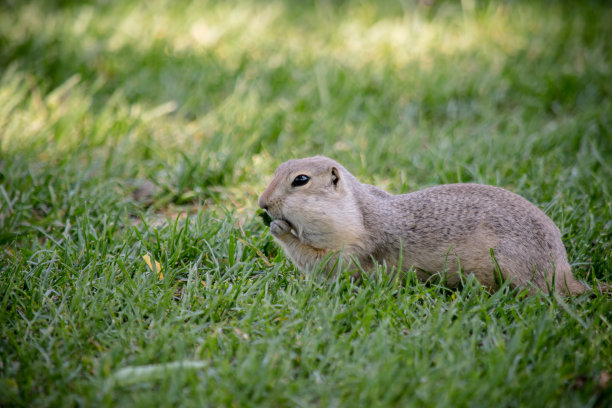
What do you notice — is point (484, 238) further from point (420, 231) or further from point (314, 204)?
point (314, 204)

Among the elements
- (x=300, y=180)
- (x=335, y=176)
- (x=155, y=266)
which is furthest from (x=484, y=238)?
(x=155, y=266)

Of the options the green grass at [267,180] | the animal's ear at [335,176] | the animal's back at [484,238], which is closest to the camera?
the green grass at [267,180]

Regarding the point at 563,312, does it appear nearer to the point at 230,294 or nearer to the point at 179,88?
the point at 230,294

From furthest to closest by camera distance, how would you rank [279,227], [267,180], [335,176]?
[267,180], [335,176], [279,227]

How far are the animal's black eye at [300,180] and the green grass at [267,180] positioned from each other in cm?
50

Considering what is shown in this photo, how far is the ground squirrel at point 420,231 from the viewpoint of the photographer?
9.04 feet

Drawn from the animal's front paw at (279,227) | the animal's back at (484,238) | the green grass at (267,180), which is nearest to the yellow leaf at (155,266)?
the green grass at (267,180)

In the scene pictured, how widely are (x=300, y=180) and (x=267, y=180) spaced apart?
1164 mm

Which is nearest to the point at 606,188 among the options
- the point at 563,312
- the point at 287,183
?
the point at 563,312

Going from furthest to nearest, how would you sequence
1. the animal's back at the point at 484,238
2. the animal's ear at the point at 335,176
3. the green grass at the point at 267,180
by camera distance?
the animal's ear at the point at 335,176
the animal's back at the point at 484,238
the green grass at the point at 267,180

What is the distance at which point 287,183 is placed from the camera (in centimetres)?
279

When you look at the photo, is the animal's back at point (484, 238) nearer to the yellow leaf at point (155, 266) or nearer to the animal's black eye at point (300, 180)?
the animal's black eye at point (300, 180)

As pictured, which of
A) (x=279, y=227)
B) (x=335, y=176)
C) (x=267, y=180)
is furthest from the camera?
(x=267, y=180)

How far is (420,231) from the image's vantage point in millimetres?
2854
